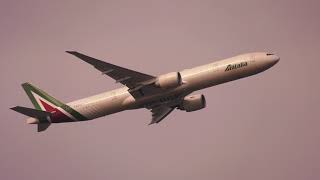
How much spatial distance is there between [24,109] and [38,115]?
236 cm

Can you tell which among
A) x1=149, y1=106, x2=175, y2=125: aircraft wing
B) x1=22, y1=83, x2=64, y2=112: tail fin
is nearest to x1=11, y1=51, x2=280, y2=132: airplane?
x1=22, y1=83, x2=64, y2=112: tail fin

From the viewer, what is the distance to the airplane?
6056 centimetres

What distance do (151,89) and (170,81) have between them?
2738mm

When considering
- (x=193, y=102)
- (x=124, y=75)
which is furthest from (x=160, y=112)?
(x=124, y=75)

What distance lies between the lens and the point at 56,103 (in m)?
67.1

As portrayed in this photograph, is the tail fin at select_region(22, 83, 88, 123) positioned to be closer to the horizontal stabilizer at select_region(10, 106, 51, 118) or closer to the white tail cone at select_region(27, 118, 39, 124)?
the horizontal stabilizer at select_region(10, 106, 51, 118)

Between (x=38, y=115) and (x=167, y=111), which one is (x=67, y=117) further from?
(x=167, y=111)

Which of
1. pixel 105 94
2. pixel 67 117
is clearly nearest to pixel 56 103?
pixel 67 117

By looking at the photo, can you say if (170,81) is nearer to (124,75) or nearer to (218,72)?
(124,75)

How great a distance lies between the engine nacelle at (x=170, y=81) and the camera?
59656mm

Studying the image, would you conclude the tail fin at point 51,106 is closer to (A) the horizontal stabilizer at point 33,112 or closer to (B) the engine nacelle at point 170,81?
(A) the horizontal stabilizer at point 33,112

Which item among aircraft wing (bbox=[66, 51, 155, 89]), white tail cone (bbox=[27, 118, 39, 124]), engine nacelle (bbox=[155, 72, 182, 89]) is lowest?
white tail cone (bbox=[27, 118, 39, 124])

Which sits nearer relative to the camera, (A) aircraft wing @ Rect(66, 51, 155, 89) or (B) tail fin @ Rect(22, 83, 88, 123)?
(A) aircraft wing @ Rect(66, 51, 155, 89)

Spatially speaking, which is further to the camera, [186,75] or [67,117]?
[67,117]
